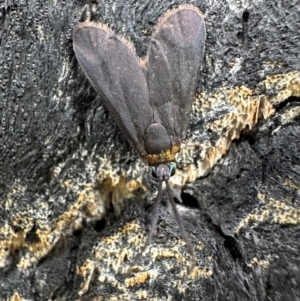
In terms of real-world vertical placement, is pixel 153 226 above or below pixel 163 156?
below

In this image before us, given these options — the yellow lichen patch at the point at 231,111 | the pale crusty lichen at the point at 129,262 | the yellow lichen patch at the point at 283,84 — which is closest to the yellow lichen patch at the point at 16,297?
the pale crusty lichen at the point at 129,262

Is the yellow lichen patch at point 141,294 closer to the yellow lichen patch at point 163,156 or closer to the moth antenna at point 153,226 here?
the moth antenna at point 153,226

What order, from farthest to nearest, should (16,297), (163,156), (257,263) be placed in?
(163,156) → (16,297) → (257,263)

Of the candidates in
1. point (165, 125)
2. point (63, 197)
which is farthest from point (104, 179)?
point (165, 125)

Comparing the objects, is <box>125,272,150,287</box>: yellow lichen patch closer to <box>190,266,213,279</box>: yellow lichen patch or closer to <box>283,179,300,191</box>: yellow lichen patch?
<box>190,266,213,279</box>: yellow lichen patch

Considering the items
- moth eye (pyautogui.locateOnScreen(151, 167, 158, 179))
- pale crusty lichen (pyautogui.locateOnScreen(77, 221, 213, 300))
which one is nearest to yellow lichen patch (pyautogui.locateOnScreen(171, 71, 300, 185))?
moth eye (pyautogui.locateOnScreen(151, 167, 158, 179))

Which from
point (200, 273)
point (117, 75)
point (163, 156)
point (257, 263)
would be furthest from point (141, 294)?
point (117, 75)

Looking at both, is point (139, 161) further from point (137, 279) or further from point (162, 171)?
point (137, 279)

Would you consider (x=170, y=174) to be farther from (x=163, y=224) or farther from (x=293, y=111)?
(x=293, y=111)
